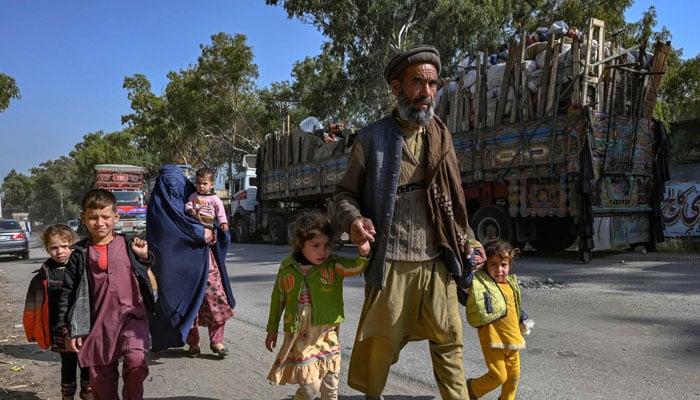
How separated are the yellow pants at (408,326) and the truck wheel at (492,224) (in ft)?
28.1

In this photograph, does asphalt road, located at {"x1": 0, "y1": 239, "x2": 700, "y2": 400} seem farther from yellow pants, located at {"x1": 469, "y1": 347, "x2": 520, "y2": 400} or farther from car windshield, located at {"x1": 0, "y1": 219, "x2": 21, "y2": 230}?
car windshield, located at {"x1": 0, "y1": 219, "x2": 21, "y2": 230}

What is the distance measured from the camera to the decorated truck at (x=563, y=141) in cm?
998

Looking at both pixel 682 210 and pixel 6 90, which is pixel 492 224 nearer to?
pixel 682 210

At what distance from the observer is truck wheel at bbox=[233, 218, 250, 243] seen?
21281 millimetres

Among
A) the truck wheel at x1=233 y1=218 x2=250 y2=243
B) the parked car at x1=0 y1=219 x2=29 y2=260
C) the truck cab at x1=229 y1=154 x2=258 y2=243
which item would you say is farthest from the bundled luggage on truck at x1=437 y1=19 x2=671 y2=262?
the parked car at x1=0 y1=219 x2=29 y2=260

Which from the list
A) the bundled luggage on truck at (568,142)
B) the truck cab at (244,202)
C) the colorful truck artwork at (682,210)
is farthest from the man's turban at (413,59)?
the truck cab at (244,202)

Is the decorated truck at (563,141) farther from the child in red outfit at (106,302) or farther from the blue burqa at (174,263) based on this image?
the child in red outfit at (106,302)

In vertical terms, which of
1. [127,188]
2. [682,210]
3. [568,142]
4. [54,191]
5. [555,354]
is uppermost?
[54,191]

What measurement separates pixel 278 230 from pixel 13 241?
8.79 m

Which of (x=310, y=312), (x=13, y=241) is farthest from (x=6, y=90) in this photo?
(x=310, y=312)

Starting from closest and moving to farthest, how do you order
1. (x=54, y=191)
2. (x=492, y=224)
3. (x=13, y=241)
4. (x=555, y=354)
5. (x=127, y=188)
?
(x=555, y=354)
(x=492, y=224)
(x=13, y=241)
(x=127, y=188)
(x=54, y=191)

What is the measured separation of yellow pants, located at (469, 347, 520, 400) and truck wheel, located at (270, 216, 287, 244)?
15495 millimetres

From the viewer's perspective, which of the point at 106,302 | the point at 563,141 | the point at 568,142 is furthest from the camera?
the point at 563,141

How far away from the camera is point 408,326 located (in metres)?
2.77
